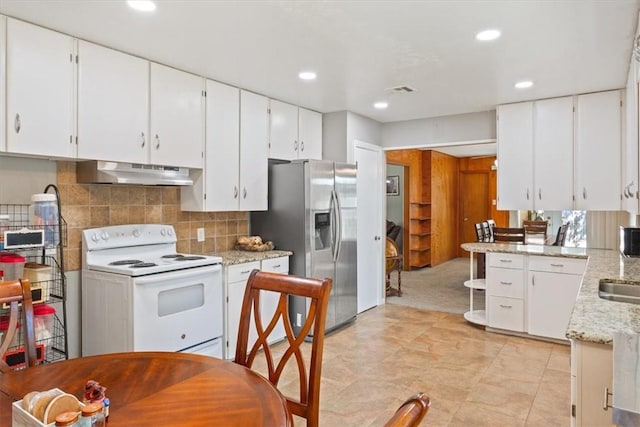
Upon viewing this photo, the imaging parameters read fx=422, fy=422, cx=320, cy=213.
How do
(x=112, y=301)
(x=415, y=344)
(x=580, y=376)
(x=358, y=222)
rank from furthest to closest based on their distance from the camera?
(x=358, y=222)
(x=415, y=344)
(x=112, y=301)
(x=580, y=376)

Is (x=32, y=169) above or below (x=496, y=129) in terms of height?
below

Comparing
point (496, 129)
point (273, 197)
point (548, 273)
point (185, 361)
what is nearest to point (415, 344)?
point (548, 273)

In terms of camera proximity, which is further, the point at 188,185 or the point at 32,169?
the point at 188,185

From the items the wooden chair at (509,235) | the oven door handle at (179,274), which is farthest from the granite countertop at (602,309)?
the oven door handle at (179,274)

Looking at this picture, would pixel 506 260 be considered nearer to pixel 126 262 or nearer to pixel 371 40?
pixel 371 40

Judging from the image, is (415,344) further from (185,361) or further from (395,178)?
(395,178)

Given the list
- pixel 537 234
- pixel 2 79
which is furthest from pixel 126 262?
pixel 537 234

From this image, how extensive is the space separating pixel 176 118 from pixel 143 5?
1.13 meters

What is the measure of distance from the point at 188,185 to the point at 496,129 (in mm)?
3329

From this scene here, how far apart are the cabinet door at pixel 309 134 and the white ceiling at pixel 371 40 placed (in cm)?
67

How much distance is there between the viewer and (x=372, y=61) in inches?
125

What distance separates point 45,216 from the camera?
8.59ft

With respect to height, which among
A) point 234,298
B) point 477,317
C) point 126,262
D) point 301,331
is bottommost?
point 477,317

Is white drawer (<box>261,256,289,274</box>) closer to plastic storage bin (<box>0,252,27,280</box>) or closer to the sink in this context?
plastic storage bin (<box>0,252,27,280</box>)
